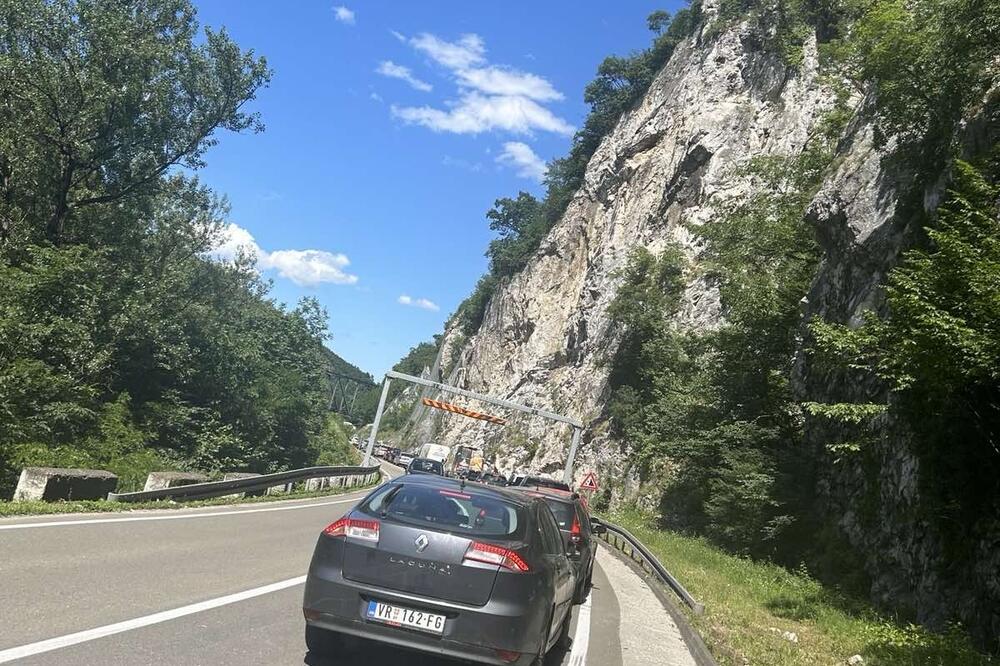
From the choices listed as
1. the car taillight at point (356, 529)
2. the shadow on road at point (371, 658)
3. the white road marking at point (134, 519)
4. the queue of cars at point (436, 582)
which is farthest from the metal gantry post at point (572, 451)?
the car taillight at point (356, 529)

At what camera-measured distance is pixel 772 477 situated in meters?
20.2

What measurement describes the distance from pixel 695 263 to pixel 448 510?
1773 inches

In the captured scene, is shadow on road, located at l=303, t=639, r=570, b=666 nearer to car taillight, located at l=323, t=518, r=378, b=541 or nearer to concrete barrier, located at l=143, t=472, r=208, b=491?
car taillight, located at l=323, t=518, r=378, b=541

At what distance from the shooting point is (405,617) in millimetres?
5363

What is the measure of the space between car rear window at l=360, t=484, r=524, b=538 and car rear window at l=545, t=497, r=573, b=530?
5516 mm

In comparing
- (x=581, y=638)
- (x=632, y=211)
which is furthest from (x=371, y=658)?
(x=632, y=211)

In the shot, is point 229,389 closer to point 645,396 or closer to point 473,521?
point 645,396

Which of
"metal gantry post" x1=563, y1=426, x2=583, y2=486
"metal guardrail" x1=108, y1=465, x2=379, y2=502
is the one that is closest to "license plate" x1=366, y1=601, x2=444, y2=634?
"metal guardrail" x1=108, y1=465, x2=379, y2=502

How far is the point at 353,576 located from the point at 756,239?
28.3 metres

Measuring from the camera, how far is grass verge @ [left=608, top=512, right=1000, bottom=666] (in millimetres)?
8484

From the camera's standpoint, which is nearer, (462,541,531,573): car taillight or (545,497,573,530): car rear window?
(462,541,531,573): car taillight

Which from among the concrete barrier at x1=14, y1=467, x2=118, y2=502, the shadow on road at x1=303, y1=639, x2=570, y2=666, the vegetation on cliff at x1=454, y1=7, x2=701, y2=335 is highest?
the vegetation on cliff at x1=454, y1=7, x2=701, y2=335

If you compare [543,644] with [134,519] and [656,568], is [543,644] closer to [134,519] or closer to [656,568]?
[134,519]

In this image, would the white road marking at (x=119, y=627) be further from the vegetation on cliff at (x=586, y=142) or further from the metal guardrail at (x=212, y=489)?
the vegetation on cliff at (x=586, y=142)
